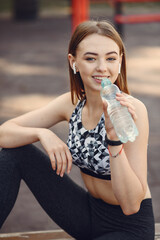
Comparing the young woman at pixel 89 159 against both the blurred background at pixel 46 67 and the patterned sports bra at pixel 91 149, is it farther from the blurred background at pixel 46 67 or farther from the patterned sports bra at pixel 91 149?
the blurred background at pixel 46 67

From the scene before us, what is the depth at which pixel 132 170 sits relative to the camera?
1903 millimetres

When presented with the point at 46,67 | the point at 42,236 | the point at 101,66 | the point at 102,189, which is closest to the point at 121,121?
the point at 101,66

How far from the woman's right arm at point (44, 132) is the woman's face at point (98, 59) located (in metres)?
0.32

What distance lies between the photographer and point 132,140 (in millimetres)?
1819

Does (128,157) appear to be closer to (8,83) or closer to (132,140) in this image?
(132,140)

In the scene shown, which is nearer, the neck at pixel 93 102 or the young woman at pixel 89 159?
Result: the young woman at pixel 89 159

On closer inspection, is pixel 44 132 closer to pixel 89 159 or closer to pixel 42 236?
pixel 89 159

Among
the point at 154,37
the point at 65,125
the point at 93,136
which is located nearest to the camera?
the point at 93,136

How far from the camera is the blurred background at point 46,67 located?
3492 mm

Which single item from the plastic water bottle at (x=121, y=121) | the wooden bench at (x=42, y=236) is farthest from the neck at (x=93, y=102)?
the wooden bench at (x=42, y=236)

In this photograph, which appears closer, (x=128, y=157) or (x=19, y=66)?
(x=128, y=157)

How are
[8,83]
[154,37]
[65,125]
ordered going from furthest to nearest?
[154,37] → [8,83] → [65,125]

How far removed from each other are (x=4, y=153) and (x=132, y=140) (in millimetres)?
753

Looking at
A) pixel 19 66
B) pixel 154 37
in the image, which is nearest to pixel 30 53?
pixel 19 66
